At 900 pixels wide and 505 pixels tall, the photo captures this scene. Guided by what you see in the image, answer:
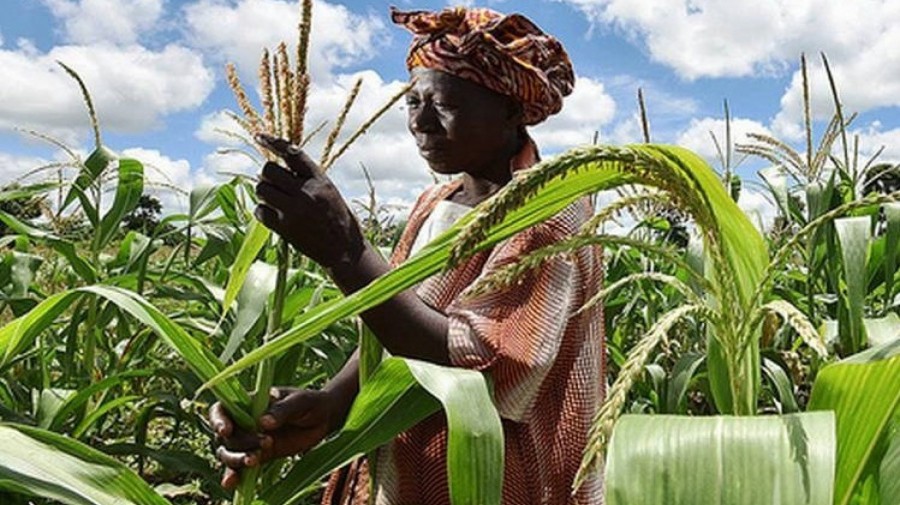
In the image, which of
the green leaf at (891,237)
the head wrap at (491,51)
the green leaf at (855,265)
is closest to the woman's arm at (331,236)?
the head wrap at (491,51)

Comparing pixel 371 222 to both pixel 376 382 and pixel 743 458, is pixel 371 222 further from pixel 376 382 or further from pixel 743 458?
pixel 743 458

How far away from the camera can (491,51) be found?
1.41 m

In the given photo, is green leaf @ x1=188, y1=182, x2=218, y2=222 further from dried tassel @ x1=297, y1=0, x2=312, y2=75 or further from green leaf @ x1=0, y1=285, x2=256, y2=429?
dried tassel @ x1=297, y1=0, x2=312, y2=75

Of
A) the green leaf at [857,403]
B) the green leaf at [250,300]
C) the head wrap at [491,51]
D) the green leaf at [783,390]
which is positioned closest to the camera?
the green leaf at [857,403]

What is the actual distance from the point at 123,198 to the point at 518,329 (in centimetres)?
111

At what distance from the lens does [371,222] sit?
3166 mm

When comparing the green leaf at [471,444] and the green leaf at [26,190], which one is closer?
the green leaf at [471,444]

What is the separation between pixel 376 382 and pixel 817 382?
480 mm

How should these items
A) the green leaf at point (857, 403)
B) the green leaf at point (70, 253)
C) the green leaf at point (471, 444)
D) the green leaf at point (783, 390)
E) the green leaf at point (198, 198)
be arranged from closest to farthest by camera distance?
the green leaf at point (857, 403)
the green leaf at point (471, 444)
the green leaf at point (783, 390)
the green leaf at point (70, 253)
the green leaf at point (198, 198)

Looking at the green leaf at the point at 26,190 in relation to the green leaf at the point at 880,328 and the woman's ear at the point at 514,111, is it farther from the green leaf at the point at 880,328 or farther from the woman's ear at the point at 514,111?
the green leaf at the point at 880,328

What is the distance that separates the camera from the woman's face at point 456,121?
1.42m

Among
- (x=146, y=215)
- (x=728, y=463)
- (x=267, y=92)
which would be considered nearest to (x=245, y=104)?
(x=267, y=92)

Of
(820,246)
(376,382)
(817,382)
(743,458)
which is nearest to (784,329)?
(820,246)

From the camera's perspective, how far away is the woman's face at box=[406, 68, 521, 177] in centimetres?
142
